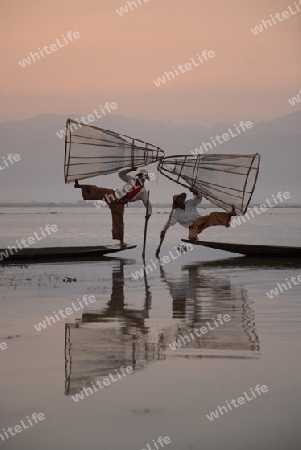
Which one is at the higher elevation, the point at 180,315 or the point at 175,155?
the point at 175,155

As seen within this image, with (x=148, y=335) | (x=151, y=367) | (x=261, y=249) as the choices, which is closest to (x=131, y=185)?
(x=261, y=249)

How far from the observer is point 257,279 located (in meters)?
17.3

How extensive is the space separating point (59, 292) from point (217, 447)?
356 inches

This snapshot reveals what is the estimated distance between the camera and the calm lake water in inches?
254

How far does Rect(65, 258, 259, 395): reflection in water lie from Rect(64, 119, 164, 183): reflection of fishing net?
7200 mm

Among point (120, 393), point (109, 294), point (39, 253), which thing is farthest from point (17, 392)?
point (39, 253)

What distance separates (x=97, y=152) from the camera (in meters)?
21.9

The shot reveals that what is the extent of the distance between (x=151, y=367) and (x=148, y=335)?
71.7 inches

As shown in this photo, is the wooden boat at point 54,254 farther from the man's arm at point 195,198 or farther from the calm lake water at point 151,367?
the calm lake water at point 151,367

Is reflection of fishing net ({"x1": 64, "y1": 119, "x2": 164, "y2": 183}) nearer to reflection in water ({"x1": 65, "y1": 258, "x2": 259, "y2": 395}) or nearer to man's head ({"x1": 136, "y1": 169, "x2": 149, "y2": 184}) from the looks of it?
man's head ({"x1": 136, "y1": 169, "x2": 149, "y2": 184})

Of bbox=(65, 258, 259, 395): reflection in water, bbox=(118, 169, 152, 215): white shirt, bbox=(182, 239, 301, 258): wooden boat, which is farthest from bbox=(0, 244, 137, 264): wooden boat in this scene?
bbox=(65, 258, 259, 395): reflection in water

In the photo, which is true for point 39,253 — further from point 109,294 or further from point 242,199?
point 109,294

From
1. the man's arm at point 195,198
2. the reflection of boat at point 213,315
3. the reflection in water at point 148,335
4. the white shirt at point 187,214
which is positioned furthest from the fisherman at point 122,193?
the reflection in water at point 148,335

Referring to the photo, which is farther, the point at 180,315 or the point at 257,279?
the point at 257,279
